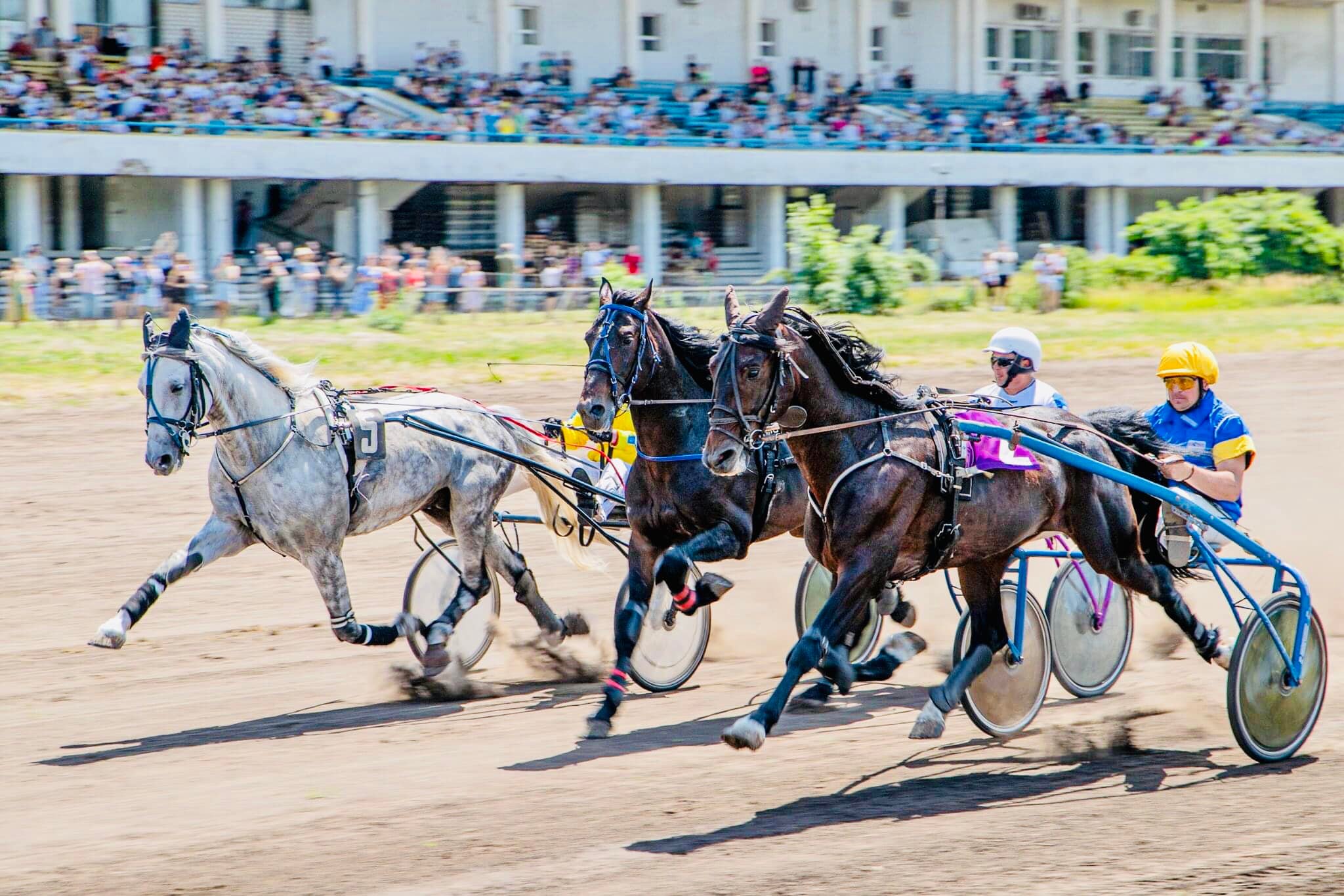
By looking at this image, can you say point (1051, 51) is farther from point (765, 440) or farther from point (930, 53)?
point (765, 440)

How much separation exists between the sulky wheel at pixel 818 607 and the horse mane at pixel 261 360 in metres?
2.77

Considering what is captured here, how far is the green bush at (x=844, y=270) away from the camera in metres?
27.2

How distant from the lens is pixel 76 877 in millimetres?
5039

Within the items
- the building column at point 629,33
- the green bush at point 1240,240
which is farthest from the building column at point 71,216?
the green bush at point 1240,240

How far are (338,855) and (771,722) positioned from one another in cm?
157

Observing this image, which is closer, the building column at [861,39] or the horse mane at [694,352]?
the horse mane at [694,352]

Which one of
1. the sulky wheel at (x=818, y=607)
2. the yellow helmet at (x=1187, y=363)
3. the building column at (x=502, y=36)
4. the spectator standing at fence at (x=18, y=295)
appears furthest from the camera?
the building column at (x=502, y=36)

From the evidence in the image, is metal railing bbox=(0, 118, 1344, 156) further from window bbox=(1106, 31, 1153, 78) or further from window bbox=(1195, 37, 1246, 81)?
window bbox=(1195, 37, 1246, 81)

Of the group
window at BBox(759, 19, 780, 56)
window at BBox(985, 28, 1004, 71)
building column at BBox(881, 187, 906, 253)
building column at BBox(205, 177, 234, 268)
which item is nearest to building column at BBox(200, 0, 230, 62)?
building column at BBox(205, 177, 234, 268)

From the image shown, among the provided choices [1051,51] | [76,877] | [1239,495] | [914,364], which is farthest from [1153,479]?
[1051,51]

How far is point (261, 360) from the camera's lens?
25.5ft

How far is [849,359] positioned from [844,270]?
21210 millimetres

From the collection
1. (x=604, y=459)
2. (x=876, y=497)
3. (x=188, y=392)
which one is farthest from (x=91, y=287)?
(x=876, y=497)

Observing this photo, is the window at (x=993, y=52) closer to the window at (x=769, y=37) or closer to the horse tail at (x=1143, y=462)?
the window at (x=769, y=37)
